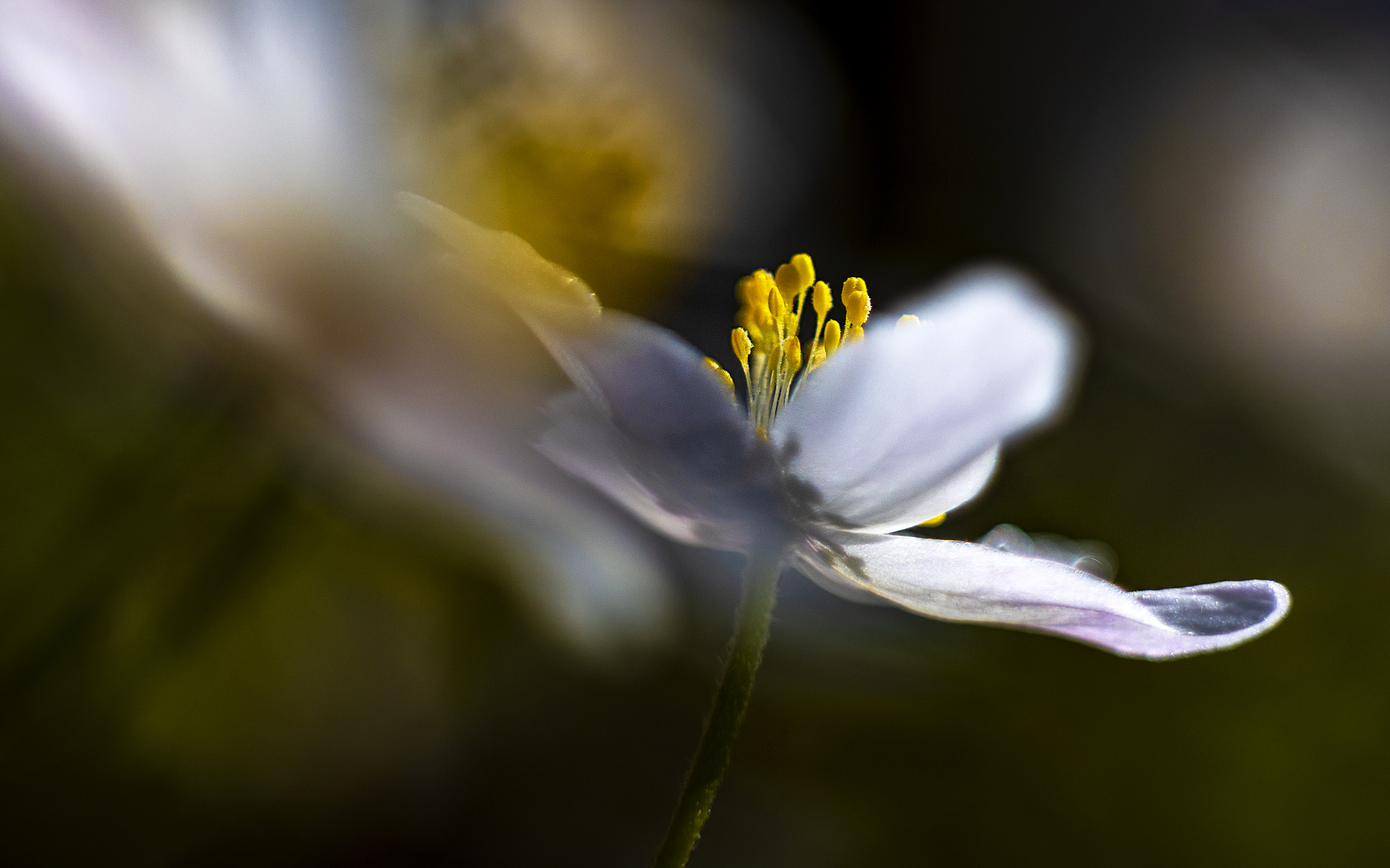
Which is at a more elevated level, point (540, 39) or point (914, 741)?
point (540, 39)

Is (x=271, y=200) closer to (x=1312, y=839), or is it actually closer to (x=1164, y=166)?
(x=1312, y=839)

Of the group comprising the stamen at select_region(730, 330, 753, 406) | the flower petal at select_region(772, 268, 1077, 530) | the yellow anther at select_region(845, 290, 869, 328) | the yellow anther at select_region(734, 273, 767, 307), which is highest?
the yellow anther at select_region(845, 290, 869, 328)

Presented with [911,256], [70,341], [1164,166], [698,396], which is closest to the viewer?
[698,396]

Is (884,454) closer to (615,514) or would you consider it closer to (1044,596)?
(1044,596)

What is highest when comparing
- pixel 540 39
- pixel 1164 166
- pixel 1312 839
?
pixel 1164 166

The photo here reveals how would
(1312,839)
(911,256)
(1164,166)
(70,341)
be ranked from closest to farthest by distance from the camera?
(70,341), (1312,839), (911,256), (1164,166)

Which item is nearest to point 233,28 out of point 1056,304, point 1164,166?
point 1056,304
